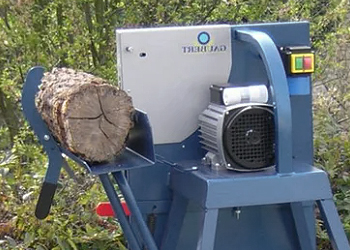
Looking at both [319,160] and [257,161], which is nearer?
[257,161]

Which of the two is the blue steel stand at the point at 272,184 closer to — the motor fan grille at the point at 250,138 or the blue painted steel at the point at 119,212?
the motor fan grille at the point at 250,138

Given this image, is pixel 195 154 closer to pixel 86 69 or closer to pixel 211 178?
pixel 211 178


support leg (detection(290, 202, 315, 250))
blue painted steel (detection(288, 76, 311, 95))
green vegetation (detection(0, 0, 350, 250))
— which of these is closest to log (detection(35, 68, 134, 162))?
blue painted steel (detection(288, 76, 311, 95))

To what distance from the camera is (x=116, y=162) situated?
10.9 ft

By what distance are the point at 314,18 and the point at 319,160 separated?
158 cm

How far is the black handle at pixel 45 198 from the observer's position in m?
3.42

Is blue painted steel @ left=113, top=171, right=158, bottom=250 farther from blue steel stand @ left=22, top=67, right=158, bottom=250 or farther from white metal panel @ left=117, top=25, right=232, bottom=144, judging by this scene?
white metal panel @ left=117, top=25, right=232, bottom=144

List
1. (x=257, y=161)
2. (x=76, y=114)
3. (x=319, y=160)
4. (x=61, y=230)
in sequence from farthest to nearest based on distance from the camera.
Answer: (x=319, y=160), (x=61, y=230), (x=257, y=161), (x=76, y=114)

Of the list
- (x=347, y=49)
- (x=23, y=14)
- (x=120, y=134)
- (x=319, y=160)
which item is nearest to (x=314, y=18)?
(x=347, y=49)

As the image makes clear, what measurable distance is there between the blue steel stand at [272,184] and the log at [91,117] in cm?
40

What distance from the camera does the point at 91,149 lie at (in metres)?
3.20

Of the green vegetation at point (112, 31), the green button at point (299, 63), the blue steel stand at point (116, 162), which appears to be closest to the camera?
the blue steel stand at point (116, 162)

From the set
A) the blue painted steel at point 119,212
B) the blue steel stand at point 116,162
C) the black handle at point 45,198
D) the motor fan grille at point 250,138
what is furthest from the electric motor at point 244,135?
the black handle at point 45,198

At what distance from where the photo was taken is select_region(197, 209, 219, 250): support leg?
326cm
